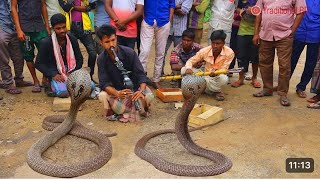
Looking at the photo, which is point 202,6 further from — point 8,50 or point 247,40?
point 8,50

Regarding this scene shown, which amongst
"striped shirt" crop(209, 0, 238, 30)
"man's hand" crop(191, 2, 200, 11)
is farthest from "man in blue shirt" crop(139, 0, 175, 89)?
"striped shirt" crop(209, 0, 238, 30)

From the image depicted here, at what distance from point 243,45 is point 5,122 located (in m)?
3.92

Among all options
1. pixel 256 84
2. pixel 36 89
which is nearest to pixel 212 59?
pixel 256 84

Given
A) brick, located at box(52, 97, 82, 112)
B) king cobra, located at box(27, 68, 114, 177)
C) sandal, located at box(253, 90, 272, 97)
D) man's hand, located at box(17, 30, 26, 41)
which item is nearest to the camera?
king cobra, located at box(27, 68, 114, 177)

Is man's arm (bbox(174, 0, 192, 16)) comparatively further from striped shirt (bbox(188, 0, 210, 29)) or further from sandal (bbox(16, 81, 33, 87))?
sandal (bbox(16, 81, 33, 87))

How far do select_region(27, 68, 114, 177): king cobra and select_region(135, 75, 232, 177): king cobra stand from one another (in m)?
0.45

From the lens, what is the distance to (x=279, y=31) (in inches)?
232

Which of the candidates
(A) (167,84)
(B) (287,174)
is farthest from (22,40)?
(B) (287,174)

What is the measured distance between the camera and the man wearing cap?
591 cm

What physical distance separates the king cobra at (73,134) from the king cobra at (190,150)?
453 mm

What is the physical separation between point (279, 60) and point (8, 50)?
423cm

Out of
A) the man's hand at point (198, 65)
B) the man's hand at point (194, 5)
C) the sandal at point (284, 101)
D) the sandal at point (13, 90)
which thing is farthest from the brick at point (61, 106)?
the sandal at point (284, 101)

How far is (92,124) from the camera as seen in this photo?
523 centimetres

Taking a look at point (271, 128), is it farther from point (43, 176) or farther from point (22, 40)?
point (22, 40)
